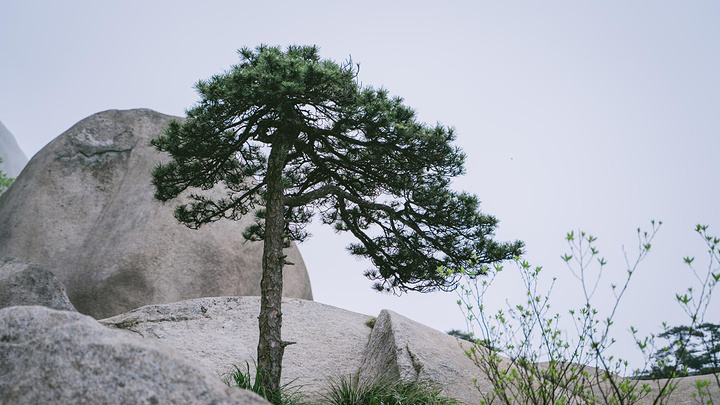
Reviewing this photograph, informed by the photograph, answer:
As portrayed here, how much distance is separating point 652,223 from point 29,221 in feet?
37.6

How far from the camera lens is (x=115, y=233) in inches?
429

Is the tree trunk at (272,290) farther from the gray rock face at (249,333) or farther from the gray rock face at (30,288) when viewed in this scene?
the gray rock face at (30,288)

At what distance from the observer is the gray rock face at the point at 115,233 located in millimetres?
10219

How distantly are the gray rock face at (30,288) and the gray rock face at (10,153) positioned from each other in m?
43.6

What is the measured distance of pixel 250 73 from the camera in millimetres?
5582

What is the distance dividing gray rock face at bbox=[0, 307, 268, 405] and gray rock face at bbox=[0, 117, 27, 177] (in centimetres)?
5008

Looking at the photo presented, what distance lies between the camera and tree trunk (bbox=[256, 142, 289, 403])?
5.76 metres

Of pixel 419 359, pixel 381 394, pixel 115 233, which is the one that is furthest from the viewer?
pixel 115 233

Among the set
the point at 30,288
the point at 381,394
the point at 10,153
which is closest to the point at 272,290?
the point at 381,394

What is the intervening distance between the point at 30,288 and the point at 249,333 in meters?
3.25

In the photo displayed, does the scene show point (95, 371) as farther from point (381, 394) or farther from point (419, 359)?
point (419, 359)

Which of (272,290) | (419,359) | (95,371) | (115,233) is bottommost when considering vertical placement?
(95,371)

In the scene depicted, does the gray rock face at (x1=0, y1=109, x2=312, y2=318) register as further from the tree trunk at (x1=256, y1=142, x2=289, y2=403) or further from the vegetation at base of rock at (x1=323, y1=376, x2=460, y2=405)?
the vegetation at base of rock at (x1=323, y1=376, x2=460, y2=405)

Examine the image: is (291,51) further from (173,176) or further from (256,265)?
(256,265)
